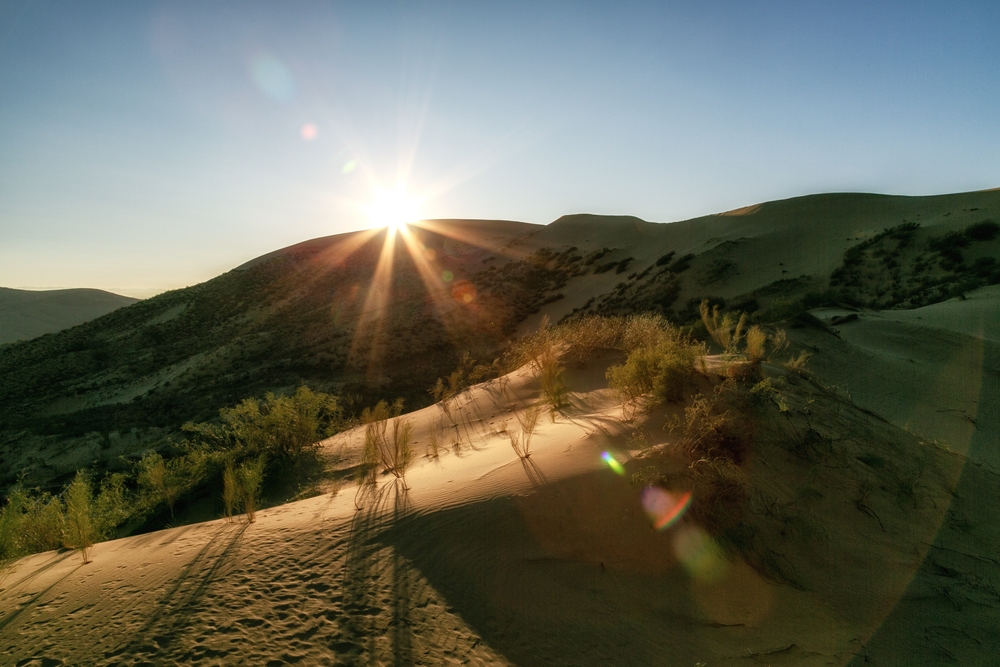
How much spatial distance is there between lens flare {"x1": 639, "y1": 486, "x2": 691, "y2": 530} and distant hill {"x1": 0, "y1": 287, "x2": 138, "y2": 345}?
92271 mm

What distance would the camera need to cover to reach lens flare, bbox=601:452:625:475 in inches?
176

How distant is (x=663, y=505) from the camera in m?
4.05

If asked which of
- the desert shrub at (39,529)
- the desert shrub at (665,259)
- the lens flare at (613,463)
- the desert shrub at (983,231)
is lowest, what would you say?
the desert shrub at (39,529)

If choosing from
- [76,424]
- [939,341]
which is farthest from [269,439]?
[939,341]

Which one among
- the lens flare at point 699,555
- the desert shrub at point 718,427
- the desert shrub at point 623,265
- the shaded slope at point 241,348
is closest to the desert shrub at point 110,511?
the lens flare at point 699,555

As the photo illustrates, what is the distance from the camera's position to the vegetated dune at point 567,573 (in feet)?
9.93

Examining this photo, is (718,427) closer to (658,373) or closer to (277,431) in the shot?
(658,373)

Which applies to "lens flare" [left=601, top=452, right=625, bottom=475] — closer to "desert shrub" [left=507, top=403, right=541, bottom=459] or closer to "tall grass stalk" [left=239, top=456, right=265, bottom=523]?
"desert shrub" [left=507, top=403, right=541, bottom=459]

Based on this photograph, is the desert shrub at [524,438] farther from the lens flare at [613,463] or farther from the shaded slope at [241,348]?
the shaded slope at [241,348]

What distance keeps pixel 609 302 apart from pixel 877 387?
17457 mm

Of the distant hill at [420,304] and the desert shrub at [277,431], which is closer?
the desert shrub at [277,431]

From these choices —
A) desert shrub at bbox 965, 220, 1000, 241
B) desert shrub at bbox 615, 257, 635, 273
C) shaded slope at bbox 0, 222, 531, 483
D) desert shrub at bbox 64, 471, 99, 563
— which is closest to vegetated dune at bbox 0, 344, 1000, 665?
desert shrub at bbox 64, 471, 99, 563

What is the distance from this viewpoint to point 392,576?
3543mm

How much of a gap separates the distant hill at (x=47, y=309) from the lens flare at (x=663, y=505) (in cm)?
9227
